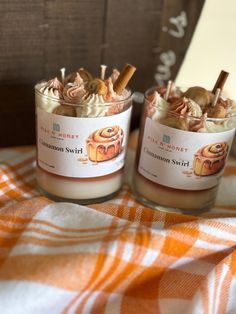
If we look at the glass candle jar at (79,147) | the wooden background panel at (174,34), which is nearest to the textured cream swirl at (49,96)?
the glass candle jar at (79,147)

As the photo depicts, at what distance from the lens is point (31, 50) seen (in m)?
0.60

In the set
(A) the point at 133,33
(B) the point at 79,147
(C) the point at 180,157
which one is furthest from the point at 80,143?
(A) the point at 133,33

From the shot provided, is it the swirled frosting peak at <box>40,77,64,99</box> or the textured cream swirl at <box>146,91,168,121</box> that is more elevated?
the swirled frosting peak at <box>40,77,64,99</box>

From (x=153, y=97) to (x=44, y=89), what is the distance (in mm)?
126

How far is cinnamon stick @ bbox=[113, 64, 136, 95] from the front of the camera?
0.50 metres

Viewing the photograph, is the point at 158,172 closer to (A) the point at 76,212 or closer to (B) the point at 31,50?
(A) the point at 76,212

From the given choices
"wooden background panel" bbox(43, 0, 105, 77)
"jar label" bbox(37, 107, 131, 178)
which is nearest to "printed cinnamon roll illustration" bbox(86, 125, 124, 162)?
"jar label" bbox(37, 107, 131, 178)

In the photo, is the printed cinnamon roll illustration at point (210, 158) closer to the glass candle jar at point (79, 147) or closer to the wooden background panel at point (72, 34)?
the glass candle jar at point (79, 147)

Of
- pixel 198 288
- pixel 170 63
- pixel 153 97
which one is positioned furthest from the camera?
pixel 170 63

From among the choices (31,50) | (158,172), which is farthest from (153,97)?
(31,50)

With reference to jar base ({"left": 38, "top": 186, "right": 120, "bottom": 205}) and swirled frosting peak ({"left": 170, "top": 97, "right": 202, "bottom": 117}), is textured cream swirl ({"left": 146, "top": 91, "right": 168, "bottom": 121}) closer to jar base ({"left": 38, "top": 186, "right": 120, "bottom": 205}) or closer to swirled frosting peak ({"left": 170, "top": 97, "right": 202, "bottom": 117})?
swirled frosting peak ({"left": 170, "top": 97, "right": 202, "bottom": 117})

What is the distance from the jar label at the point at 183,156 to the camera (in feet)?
1.61

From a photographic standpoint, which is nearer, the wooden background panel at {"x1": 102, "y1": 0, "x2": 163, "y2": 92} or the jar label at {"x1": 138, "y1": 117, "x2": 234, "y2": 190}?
the jar label at {"x1": 138, "y1": 117, "x2": 234, "y2": 190}

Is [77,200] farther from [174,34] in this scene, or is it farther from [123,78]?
[174,34]
